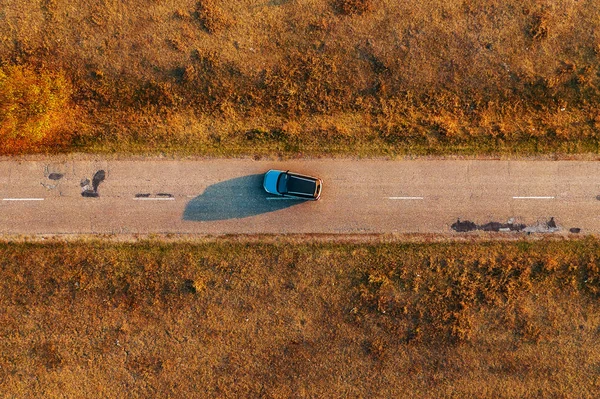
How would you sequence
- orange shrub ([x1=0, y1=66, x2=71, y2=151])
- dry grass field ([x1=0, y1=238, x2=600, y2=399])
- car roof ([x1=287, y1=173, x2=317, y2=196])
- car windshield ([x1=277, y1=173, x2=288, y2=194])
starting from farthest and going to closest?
dry grass field ([x1=0, y1=238, x2=600, y2=399]) → car windshield ([x1=277, y1=173, x2=288, y2=194]) → car roof ([x1=287, y1=173, x2=317, y2=196]) → orange shrub ([x1=0, y1=66, x2=71, y2=151])

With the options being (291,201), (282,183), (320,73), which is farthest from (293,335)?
(320,73)

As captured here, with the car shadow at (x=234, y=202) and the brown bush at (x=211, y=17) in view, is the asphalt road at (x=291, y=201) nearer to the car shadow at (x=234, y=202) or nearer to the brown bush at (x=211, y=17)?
the car shadow at (x=234, y=202)

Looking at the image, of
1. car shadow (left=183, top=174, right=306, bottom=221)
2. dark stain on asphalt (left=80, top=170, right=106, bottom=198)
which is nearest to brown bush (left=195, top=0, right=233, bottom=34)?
car shadow (left=183, top=174, right=306, bottom=221)

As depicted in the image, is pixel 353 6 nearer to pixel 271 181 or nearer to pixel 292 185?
pixel 292 185

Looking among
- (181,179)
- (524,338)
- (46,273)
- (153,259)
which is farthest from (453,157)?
(46,273)

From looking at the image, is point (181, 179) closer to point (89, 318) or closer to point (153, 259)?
point (153, 259)

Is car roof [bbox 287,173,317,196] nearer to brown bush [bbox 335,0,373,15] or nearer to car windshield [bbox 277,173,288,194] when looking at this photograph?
car windshield [bbox 277,173,288,194]
